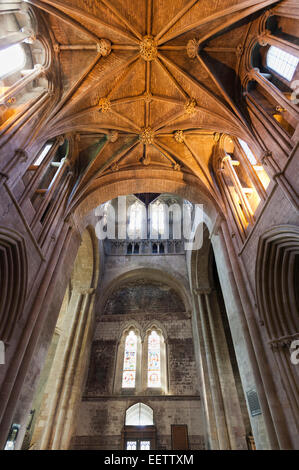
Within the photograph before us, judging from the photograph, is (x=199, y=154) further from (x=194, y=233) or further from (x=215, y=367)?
(x=215, y=367)

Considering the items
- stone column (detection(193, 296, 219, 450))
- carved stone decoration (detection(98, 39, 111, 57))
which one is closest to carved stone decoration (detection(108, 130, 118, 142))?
carved stone decoration (detection(98, 39, 111, 57))

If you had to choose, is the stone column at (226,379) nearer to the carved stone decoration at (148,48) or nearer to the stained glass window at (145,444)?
the stained glass window at (145,444)

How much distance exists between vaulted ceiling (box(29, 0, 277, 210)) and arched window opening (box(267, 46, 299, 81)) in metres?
1.11

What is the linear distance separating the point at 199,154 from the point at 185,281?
28.4ft

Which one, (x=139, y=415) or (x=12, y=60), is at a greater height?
(x=12, y=60)

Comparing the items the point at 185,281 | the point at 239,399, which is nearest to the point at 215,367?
the point at 239,399

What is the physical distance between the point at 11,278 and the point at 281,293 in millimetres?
6575

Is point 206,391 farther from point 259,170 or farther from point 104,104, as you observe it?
point 104,104

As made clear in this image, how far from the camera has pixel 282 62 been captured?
22.3 feet

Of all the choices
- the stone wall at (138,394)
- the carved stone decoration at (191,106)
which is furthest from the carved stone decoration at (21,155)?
the stone wall at (138,394)

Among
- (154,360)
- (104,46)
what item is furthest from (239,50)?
(154,360)

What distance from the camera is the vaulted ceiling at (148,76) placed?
727 centimetres

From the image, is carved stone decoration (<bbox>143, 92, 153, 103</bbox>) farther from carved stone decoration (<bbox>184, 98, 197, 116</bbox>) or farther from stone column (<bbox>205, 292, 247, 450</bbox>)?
stone column (<bbox>205, 292, 247, 450</bbox>)

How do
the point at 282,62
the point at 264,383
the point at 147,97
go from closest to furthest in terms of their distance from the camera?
the point at 264,383 < the point at 282,62 < the point at 147,97
